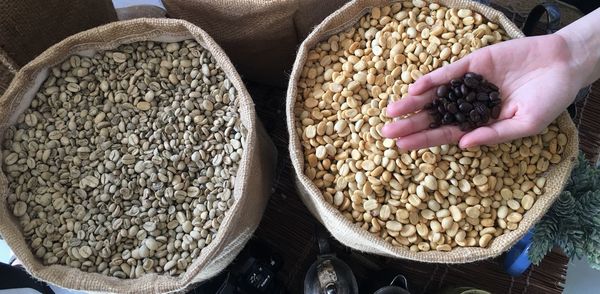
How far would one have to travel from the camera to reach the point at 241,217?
3.08 ft

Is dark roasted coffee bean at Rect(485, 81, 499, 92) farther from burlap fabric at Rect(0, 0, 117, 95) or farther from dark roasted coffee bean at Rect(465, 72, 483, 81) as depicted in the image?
burlap fabric at Rect(0, 0, 117, 95)

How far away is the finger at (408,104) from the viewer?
2.92 feet

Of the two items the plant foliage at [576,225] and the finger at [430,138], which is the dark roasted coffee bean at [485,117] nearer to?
the finger at [430,138]

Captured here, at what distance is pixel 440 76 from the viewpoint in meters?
0.91

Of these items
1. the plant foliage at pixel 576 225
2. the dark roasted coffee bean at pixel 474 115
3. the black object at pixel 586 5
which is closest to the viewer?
the dark roasted coffee bean at pixel 474 115

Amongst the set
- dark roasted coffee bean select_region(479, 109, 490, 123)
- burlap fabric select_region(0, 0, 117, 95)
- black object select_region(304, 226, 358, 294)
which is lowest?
black object select_region(304, 226, 358, 294)

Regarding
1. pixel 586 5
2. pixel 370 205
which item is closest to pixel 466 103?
pixel 370 205

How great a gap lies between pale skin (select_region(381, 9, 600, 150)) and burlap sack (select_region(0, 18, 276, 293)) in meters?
0.26

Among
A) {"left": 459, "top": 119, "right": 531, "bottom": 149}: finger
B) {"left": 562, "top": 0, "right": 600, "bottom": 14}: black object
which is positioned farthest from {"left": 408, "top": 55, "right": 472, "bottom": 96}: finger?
{"left": 562, "top": 0, "right": 600, "bottom": 14}: black object

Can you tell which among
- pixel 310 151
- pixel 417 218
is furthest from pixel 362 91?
pixel 417 218

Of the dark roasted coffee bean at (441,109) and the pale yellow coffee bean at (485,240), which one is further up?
the dark roasted coffee bean at (441,109)

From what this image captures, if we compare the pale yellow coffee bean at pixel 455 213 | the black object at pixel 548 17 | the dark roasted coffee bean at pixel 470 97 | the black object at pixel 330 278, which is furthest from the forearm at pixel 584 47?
the black object at pixel 330 278

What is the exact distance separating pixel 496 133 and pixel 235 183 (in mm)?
456

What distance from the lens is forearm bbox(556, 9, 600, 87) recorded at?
3.13 ft
